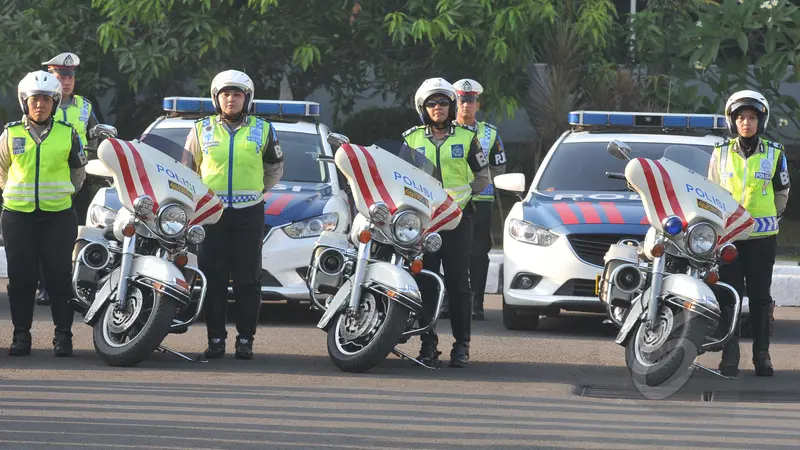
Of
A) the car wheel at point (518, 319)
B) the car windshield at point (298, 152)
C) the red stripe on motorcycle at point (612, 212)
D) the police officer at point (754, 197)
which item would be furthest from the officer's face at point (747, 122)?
the car windshield at point (298, 152)

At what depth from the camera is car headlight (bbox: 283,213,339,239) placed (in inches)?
467

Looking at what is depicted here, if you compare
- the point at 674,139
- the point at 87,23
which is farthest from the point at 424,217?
the point at 87,23

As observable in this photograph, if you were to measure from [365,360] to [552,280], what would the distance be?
2.73 metres

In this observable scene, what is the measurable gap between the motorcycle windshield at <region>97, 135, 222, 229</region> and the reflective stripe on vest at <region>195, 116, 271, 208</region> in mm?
320

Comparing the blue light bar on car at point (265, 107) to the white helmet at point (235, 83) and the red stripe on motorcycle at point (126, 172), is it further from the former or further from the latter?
the red stripe on motorcycle at point (126, 172)

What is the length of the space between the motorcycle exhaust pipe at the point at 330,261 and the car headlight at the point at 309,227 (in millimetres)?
1949

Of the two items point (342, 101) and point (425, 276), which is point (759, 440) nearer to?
point (425, 276)

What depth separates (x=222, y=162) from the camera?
10.1 m

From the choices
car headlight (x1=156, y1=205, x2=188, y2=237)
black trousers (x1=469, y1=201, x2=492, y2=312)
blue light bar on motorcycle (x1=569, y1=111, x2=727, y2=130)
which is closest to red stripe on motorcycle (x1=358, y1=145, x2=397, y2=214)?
car headlight (x1=156, y1=205, x2=188, y2=237)

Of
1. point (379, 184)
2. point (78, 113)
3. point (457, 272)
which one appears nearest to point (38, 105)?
point (379, 184)

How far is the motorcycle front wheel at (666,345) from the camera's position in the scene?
908 cm

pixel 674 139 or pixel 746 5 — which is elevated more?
pixel 746 5

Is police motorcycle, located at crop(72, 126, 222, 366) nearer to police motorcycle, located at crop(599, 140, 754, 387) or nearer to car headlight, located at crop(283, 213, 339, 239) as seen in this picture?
car headlight, located at crop(283, 213, 339, 239)

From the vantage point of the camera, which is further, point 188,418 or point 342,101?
point 342,101
